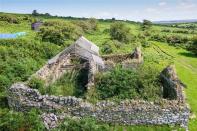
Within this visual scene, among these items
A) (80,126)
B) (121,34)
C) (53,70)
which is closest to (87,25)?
(121,34)

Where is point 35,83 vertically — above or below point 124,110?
above

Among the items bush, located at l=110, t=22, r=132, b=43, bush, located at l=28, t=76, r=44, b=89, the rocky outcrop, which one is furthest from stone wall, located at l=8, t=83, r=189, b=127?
bush, located at l=110, t=22, r=132, b=43

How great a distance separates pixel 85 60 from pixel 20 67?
7009mm

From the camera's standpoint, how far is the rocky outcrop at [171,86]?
24609mm

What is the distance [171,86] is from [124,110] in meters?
6.07

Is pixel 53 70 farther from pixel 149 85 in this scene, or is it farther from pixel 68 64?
pixel 149 85

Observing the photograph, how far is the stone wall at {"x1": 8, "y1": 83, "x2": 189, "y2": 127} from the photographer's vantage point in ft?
72.7

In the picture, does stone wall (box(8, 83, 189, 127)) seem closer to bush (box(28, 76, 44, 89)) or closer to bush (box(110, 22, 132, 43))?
bush (box(28, 76, 44, 89))

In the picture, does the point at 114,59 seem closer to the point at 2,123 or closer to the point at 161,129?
the point at 161,129

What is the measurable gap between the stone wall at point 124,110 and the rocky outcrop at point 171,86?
1.33 meters

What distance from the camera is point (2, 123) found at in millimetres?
20062

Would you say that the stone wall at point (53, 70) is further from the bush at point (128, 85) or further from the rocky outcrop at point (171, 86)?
the rocky outcrop at point (171, 86)

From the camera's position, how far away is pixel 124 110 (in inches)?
875

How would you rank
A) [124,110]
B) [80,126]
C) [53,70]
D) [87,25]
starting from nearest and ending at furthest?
1. [80,126]
2. [124,110]
3. [53,70]
4. [87,25]
